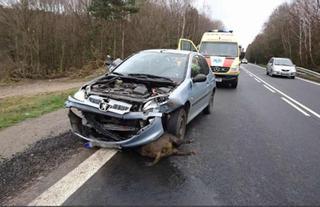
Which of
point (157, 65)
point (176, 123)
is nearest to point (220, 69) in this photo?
point (157, 65)

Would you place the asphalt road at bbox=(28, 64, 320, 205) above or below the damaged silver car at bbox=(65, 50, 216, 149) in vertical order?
below

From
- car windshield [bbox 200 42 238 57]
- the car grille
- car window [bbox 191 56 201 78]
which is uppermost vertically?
car windshield [bbox 200 42 238 57]

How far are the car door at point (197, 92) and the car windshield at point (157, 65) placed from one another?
1.00 feet

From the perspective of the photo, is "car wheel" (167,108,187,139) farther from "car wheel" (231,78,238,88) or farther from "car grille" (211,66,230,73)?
"car wheel" (231,78,238,88)

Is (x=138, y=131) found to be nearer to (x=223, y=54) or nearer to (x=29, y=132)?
(x=29, y=132)

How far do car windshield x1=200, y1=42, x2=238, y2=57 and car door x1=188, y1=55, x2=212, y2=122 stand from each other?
859 centimetres

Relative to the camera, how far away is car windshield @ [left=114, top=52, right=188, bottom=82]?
6672 mm

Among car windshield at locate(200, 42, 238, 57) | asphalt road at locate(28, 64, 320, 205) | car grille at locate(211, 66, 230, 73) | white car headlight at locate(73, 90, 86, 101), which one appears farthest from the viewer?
car windshield at locate(200, 42, 238, 57)

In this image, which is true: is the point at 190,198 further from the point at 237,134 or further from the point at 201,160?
the point at 237,134

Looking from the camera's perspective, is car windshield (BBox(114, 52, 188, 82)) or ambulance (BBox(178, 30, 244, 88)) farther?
ambulance (BBox(178, 30, 244, 88))

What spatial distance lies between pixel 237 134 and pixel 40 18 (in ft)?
84.2

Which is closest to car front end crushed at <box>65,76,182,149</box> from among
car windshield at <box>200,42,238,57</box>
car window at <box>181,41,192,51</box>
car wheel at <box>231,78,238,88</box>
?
car wheel at <box>231,78,238,88</box>

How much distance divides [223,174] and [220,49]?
1310 cm

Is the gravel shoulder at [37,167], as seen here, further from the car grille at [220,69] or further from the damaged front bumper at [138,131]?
the car grille at [220,69]
